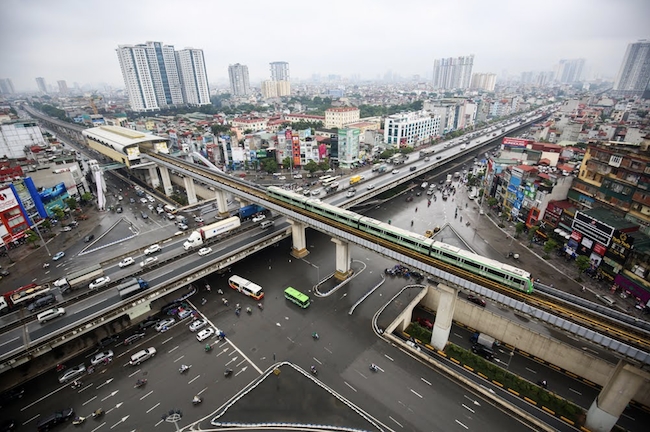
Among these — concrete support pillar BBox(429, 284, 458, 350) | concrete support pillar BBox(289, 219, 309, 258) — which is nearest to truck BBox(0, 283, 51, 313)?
concrete support pillar BBox(289, 219, 309, 258)

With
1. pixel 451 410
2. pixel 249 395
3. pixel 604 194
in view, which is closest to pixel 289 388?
pixel 249 395

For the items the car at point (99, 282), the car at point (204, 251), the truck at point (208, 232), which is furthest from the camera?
the truck at point (208, 232)

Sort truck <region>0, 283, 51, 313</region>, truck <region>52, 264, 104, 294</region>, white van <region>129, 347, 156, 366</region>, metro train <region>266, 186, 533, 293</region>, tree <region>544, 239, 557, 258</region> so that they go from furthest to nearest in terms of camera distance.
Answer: tree <region>544, 239, 557, 258</region> → truck <region>52, 264, 104, 294</region> → truck <region>0, 283, 51, 313</region> → white van <region>129, 347, 156, 366</region> → metro train <region>266, 186, 533, 293</region>

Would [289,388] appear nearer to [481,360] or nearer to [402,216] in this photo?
[481,360]

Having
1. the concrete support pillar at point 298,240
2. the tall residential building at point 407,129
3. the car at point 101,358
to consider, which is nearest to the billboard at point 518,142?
the tall residential building at point 407,129

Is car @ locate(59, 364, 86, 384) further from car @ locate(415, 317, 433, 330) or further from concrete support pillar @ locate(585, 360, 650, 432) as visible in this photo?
concrete support pillar @ locate(585, 360, 650, 432)

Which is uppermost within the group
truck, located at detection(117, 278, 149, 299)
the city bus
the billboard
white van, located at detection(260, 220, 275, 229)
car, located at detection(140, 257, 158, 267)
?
the billboard

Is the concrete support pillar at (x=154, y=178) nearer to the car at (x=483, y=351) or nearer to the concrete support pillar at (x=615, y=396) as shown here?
the car at (x=483, y=351)
